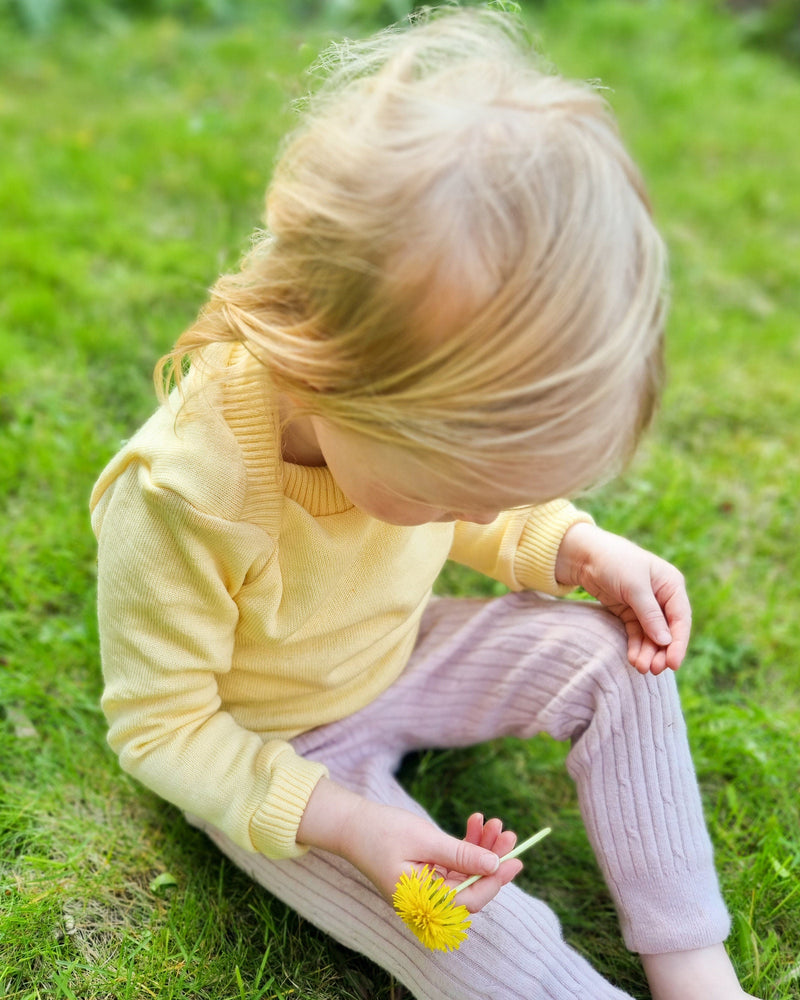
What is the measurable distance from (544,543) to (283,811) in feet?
1.63

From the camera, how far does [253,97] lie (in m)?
3.19

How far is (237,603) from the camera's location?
3.71ft

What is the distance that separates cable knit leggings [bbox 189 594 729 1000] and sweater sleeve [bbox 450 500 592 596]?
0.03 m

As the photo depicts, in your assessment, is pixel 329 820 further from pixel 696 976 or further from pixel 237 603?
pixel 696 976

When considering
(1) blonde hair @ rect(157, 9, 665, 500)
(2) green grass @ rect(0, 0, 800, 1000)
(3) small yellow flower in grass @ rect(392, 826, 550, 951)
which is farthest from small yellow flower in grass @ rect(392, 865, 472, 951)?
(1) blonde hair @ rect(157, 9, 665, 500)

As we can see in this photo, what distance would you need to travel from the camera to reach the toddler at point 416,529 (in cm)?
82

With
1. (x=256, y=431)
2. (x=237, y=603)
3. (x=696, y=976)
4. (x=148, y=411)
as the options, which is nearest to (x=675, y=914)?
(x=696, y=976)

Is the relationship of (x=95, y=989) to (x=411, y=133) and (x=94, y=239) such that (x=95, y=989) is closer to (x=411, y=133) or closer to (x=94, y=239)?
(x=411, y=133)

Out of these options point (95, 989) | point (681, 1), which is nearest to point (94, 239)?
point (95, 989)

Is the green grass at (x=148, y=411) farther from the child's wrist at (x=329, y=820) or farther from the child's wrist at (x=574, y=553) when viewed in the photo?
the child's wrist at (x=574, y=553)

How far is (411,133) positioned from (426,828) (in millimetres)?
706

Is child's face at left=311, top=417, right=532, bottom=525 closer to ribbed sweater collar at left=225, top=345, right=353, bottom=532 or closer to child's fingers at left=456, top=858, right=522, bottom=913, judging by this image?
ribbed sweater collar at left=225, top=345, right=353, bottom=532

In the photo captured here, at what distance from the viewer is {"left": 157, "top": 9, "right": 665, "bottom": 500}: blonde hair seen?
807mm

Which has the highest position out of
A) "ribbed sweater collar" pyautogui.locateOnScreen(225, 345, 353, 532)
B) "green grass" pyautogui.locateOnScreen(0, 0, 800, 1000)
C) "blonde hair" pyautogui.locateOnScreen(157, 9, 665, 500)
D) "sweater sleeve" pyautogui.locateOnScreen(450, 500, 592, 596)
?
"blonde hair" pyautogui.locateOnScreen(157, 9, 665, 500)
